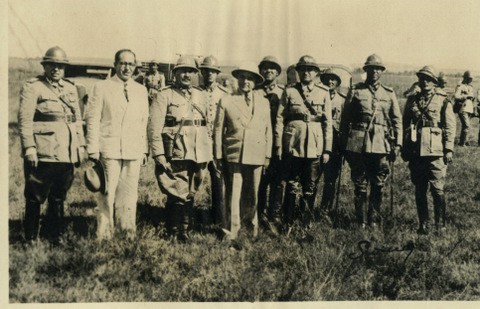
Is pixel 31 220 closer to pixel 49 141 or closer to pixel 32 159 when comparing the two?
pixel 32 159

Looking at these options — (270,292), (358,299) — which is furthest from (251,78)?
(358,299)

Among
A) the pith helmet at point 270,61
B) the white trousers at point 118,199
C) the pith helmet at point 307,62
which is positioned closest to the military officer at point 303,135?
the pith helmet at point 307,62

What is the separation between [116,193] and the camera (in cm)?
462

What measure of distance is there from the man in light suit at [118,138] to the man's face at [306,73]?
61.5 inches

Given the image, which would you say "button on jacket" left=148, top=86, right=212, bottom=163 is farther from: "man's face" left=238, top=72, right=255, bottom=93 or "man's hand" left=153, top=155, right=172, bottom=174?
"man's face" left=238, top=72, right=255, bottom=93

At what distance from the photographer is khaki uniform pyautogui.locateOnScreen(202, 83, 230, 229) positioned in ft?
16.2

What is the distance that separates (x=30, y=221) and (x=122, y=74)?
1.56 m

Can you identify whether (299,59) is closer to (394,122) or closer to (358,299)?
(394,122)

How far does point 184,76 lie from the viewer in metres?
4.73

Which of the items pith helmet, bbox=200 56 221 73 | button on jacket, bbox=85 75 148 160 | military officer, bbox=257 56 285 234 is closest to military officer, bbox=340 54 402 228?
military officer, bbox=257 56 285 234

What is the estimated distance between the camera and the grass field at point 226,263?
4328 millimetres

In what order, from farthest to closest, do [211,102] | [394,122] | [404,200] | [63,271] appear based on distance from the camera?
[404,200], [394,122], [211,102], [63,271]
